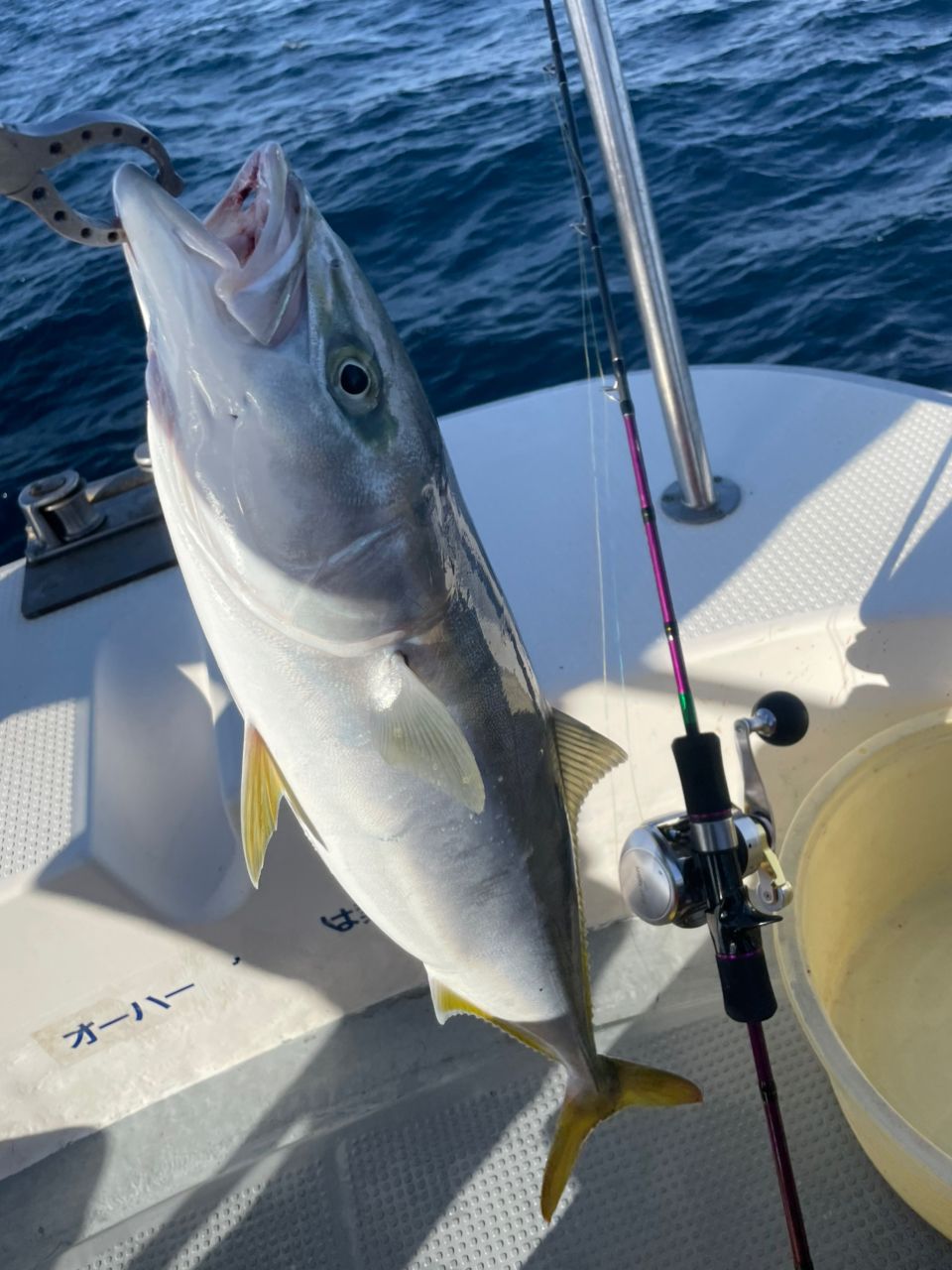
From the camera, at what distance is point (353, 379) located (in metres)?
1.14

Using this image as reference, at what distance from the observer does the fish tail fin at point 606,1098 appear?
1812 mm

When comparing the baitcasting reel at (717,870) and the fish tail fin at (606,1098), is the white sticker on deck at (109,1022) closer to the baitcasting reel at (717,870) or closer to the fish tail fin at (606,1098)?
the fish tail fin at (606,1098)

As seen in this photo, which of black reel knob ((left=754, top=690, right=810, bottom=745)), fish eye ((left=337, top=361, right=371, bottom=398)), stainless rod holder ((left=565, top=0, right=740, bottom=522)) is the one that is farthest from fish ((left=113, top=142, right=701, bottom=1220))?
stainless rod holder ((left=565, top=0, right=740, bottom=522))

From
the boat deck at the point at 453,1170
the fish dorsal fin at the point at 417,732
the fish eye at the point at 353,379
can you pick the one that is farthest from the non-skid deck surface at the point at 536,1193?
the fish eye at the point at 353,379

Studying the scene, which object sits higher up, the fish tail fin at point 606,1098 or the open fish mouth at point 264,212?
the open fish mouth at point 264,212

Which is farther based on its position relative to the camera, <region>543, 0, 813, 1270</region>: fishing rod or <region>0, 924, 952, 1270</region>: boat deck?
<region>0, 924, 952, 1270</region>: boat deck

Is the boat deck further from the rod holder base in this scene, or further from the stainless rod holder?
the stainless rod holder

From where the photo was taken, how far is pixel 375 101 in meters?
10.4

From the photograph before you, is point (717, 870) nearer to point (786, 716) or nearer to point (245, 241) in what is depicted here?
point (786, 716)

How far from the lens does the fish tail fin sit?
71.3 inches

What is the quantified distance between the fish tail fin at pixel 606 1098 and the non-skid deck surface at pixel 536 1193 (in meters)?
0.52

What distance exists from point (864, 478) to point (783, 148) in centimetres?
645

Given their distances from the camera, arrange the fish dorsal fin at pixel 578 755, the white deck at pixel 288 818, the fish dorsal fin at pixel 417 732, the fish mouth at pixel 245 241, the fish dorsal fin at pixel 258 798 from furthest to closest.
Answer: the white deck at pixel 288 818
the fish dorsal fin at pixel 578 755
the fish dorsal fin at pixel 258 798
the fish dorsal fin at pixel 417 732
the fish mouth at pixel 245 241

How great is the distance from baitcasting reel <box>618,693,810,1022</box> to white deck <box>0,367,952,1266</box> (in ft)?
1.70
